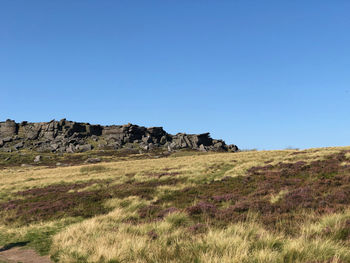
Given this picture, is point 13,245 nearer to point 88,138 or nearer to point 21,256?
point 21,256

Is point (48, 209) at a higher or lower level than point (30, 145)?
lower

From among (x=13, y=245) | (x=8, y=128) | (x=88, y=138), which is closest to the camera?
(x=13, y=245)

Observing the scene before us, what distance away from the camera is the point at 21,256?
28.2 feet

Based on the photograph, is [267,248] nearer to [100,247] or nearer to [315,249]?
[315,249]

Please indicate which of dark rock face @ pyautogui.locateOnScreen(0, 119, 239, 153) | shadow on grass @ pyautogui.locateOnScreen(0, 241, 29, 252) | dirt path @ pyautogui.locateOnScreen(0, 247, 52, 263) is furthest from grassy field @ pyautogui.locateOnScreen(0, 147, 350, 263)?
dark rock face @ pyautogui.locateOnScreen(0, 119, 239, 153)

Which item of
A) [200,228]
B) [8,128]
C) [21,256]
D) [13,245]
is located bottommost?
[13,245]

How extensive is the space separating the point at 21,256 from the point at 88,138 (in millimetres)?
163868

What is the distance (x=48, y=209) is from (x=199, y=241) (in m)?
12.8

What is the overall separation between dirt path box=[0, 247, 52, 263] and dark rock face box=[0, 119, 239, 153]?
5162 inches

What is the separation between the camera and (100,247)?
24.5 ft

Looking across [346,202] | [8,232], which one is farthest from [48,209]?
[346,202]

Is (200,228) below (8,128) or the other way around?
below

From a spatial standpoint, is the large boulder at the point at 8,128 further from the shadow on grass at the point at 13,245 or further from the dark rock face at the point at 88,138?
the shadow on grass at the point at 13,245

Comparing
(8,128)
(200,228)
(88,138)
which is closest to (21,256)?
(200,228)
